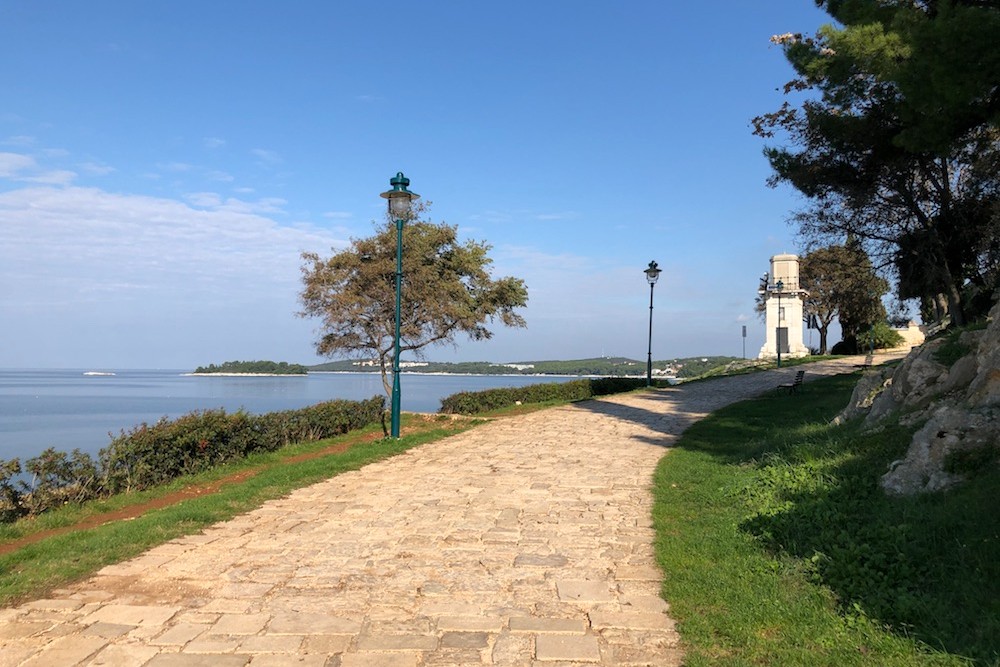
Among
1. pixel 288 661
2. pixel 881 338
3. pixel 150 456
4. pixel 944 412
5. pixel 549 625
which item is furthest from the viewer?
pixel 881 338

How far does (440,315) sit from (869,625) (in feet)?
50.2

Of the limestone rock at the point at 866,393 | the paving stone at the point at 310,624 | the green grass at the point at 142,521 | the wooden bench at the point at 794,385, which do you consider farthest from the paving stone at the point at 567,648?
the wooden bench at the point at 794,385

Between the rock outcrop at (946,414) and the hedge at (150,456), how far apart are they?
8.80 metres

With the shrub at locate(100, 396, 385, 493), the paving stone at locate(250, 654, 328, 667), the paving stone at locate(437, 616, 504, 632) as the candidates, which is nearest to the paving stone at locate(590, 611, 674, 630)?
the paving stone at locate(437, 616, 504, 632)

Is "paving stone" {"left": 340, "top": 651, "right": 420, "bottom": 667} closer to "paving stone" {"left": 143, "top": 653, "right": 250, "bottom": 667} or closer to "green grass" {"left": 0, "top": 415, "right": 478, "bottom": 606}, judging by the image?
"paving stone" {"left": 143, "top": 653, "right": 250, "bottom": 667}

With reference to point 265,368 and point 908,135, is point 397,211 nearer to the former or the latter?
point 908,135

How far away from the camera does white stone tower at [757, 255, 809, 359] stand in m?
41.8

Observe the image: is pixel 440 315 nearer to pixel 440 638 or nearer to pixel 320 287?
pixel 320 287

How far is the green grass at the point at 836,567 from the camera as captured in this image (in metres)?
3.34

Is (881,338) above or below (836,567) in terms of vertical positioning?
above

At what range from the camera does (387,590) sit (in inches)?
175

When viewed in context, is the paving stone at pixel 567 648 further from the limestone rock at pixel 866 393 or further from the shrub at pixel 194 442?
the limestone rock at pixel 866 393

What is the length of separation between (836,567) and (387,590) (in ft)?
9.81

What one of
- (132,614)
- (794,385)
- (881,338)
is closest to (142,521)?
(132,614)
